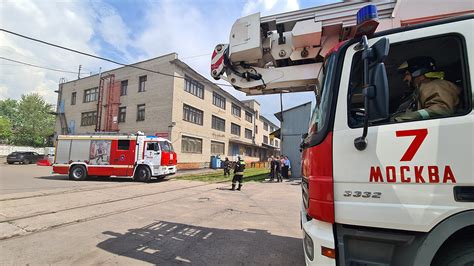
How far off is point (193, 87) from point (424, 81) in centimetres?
2766

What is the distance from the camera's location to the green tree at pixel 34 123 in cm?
5056

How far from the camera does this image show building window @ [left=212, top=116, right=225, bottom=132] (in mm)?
33763

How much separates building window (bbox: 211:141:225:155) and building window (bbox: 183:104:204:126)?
444 cm

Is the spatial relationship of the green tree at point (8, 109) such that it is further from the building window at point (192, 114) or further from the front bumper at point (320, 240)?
the front bumper at point (320, 240)

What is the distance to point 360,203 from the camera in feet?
7.38

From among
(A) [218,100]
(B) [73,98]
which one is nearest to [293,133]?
(A) [218,100]

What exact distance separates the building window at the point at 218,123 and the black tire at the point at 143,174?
1777 cm

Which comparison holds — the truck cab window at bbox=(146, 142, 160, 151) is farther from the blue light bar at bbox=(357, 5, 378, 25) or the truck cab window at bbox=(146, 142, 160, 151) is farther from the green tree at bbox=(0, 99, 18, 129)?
the green tree at bbox=(0, 99, 18, 129)

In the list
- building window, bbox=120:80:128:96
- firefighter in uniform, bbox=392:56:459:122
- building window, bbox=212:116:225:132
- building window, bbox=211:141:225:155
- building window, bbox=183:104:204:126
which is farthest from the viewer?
building window, bbox=212:116:225:132

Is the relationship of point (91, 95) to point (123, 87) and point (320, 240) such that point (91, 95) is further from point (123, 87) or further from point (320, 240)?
point (320, 240)

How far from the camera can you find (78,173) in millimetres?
16484

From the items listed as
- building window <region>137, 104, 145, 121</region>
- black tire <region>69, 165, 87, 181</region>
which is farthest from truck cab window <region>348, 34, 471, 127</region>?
building window <region>137, 104, 145, 121</region>

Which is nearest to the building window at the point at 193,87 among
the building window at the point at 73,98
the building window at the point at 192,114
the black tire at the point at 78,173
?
the building window at the point at 192,114

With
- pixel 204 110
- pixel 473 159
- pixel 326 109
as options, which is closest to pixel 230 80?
pixel 326 109
